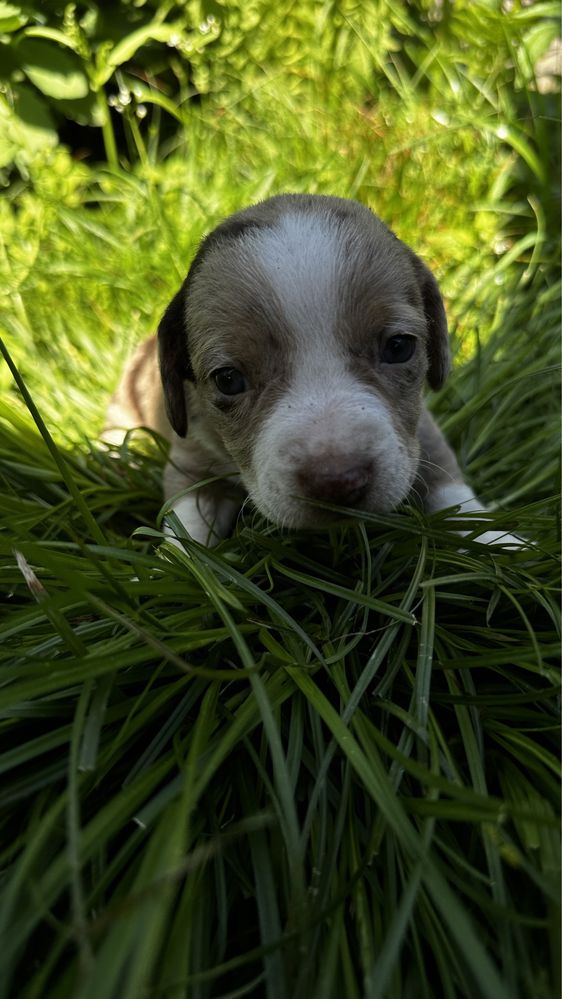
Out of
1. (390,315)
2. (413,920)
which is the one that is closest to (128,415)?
(390,315)

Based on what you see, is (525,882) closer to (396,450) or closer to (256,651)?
(256,651)

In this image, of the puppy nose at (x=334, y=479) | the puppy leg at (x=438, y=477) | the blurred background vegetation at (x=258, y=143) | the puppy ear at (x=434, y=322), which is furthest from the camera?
the blurred background vegetation at (x=258, y=143)

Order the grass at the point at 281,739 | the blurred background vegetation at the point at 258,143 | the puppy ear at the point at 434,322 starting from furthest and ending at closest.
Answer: the blurred background vegetation at the point at 258,143
the puppy ear at the point at 434,322
the grass at the point at 281,739

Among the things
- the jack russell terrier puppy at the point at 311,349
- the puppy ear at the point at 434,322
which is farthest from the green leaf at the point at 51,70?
the puppy ear at the point at 434,322

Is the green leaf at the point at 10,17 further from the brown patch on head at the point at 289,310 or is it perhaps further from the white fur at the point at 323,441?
the white fur at the point at 323,441

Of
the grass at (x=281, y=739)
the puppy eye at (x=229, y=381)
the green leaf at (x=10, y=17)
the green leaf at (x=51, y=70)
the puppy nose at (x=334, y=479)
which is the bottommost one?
the grass at (x=281, y=739)

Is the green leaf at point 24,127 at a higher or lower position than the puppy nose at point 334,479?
higher

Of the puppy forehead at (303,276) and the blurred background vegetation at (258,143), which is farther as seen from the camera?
the blurred background vegetation at (258,143)

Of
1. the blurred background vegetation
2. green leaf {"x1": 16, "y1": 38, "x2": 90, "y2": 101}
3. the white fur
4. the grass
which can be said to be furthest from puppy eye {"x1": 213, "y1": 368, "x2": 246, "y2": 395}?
green leaf {"x1": 16, "y1": 38, "x2": 90, "y2": 101}
